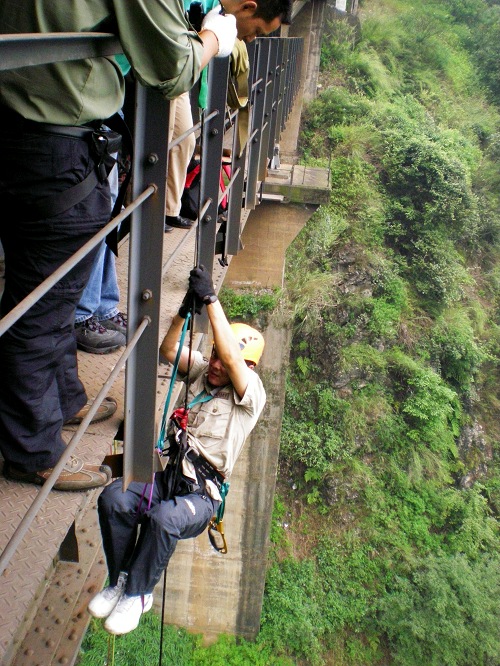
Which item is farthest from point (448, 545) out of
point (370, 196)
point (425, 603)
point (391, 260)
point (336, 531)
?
point (370, 196)

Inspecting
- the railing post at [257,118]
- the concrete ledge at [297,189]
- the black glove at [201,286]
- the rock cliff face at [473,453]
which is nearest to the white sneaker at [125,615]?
the black glove at [201,286]

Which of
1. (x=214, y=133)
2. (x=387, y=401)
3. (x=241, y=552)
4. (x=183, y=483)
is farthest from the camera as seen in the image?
(x=387, y=401)

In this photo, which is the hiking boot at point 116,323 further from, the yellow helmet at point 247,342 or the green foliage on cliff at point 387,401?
the green foliage on cliff at point 387,401

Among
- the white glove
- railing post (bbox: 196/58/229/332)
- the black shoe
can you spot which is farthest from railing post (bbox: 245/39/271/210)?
the white glove

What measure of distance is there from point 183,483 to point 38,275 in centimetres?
133

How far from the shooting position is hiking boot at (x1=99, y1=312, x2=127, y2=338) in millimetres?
2744

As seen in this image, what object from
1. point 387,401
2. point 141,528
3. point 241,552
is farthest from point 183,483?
point 387,401

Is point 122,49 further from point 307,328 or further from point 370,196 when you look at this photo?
point 370,196

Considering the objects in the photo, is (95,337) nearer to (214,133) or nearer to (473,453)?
(214,133)

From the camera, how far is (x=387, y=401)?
12.3m

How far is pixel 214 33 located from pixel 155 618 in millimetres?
9767

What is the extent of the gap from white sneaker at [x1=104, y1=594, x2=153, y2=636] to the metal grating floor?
8.7 inches

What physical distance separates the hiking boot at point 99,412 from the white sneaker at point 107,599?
2.44ft

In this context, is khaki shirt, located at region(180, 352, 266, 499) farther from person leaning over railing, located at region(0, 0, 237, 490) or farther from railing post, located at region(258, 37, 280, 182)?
railing post, located at region(258, 37, 280, 182)
